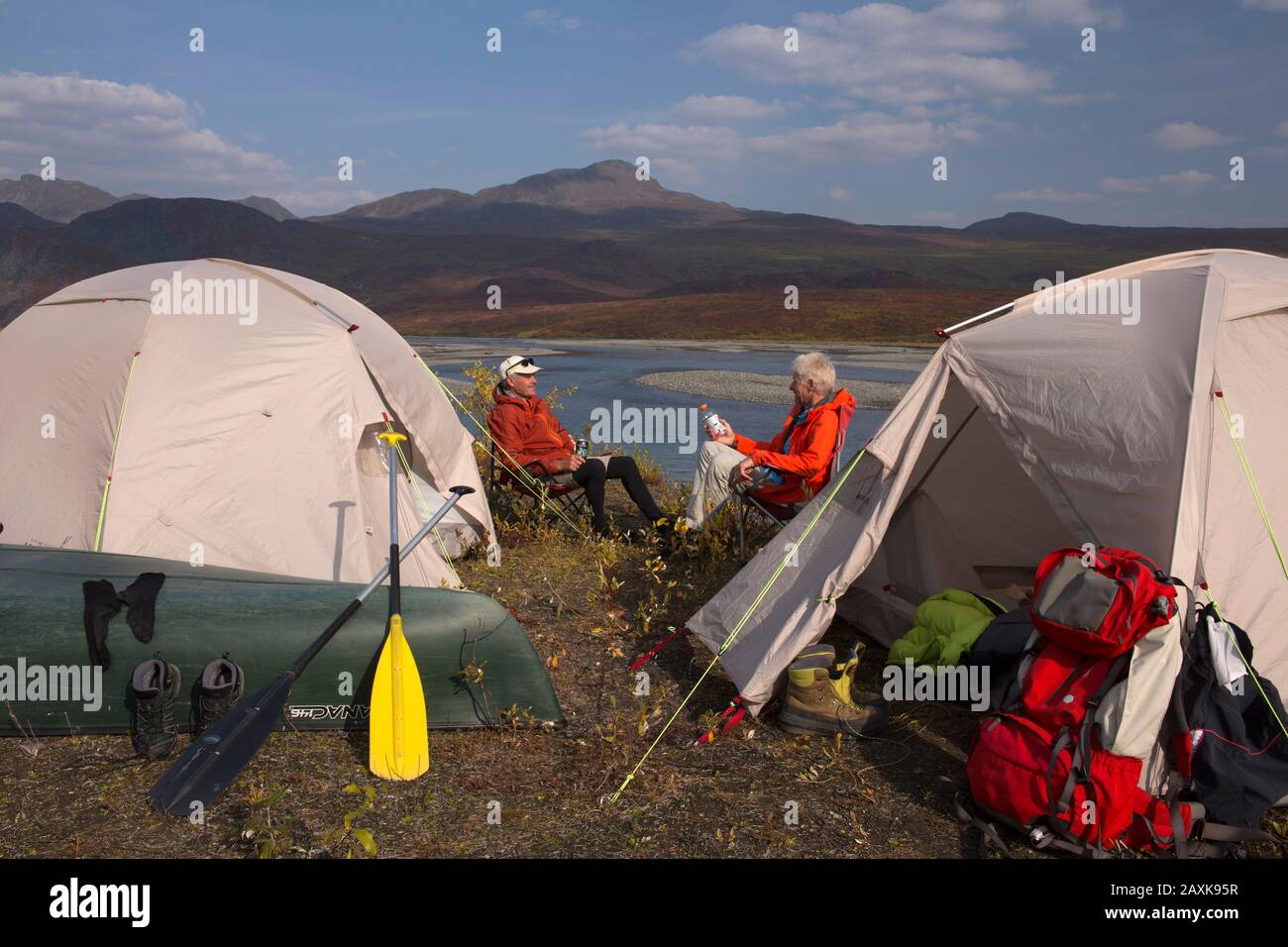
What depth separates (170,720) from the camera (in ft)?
12.9

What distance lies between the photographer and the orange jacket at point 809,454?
231 inches

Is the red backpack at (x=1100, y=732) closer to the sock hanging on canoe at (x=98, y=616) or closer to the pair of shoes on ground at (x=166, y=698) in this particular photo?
the pair of shoes on ground at (x=166, y=698)

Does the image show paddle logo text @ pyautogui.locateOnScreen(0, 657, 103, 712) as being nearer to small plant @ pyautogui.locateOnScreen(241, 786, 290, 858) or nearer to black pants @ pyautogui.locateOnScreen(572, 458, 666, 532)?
small plant @ pyautogui.locateOnScreen(241, 786, 290, 858)

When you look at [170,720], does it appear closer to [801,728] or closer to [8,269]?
[801,728]

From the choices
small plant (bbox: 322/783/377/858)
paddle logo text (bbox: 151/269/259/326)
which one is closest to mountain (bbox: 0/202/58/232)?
paddle logo text (bbox: 151/269/259/326)

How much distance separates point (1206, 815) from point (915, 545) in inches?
90.3

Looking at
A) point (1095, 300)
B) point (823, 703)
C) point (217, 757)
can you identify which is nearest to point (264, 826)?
point (217, 757)

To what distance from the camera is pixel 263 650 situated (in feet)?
13.4

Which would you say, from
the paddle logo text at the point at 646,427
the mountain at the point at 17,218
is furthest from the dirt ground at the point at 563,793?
the mountain at the point at 17,218

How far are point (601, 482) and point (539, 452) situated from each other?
0.49 meters

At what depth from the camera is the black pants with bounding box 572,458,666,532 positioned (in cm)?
712

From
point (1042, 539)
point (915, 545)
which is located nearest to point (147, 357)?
point (915, 545)

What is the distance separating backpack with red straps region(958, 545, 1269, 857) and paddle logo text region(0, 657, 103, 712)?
3426 mm

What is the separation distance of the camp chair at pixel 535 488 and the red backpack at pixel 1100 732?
419 centimetres
